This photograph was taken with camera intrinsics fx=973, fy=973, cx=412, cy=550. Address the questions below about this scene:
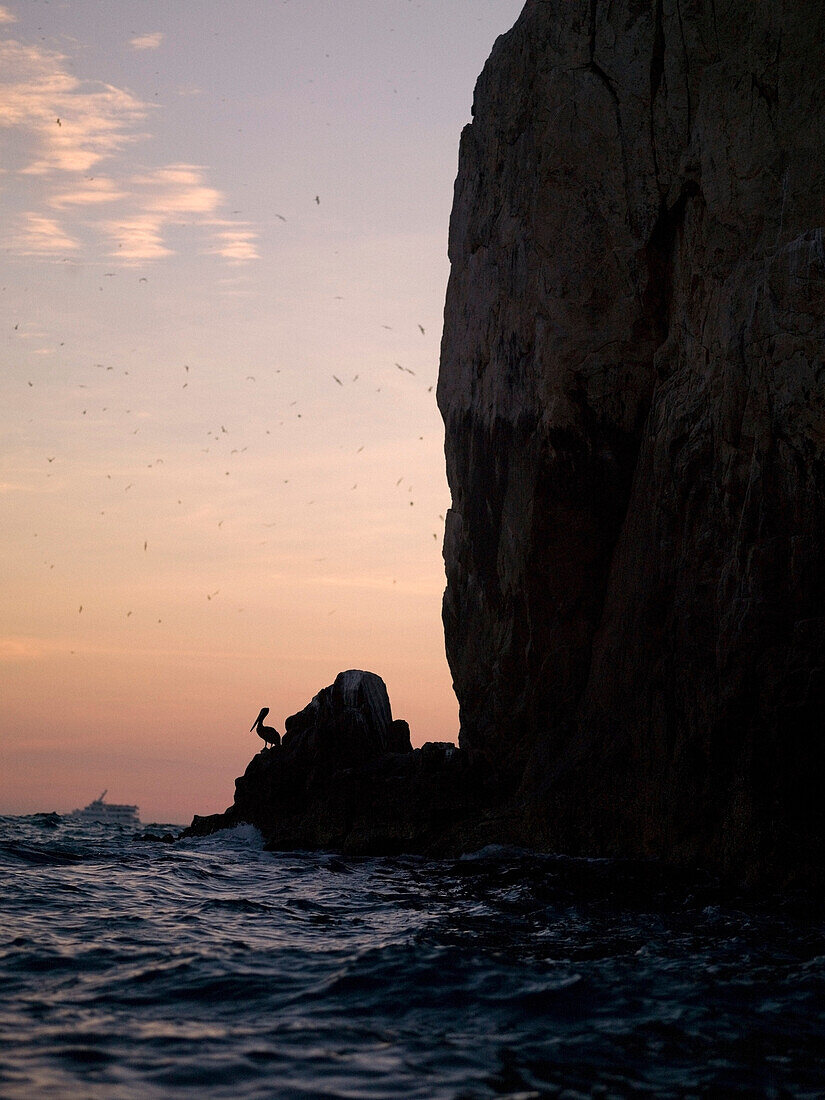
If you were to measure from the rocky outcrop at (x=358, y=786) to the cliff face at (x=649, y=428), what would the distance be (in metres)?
1.10

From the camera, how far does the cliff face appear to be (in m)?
11.6

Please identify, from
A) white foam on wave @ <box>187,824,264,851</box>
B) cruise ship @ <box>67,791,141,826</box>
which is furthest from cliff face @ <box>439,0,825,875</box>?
cruise ship @ <box>67,791,141,826</box>

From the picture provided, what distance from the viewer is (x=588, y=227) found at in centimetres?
1622

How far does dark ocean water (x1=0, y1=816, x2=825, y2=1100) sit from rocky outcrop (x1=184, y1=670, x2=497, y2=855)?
555cm

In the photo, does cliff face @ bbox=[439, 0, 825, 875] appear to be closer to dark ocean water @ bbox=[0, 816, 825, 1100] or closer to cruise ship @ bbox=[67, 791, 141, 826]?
dark ocean water @ bbox=[0, 816, 825, 1100]

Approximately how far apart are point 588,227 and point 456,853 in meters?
10.8

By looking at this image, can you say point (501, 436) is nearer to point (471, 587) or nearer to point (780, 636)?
point (471, 587)

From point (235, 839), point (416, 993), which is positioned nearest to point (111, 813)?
point (235, 839)

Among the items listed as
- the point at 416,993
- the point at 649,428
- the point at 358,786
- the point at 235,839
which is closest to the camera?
the point at 416,993

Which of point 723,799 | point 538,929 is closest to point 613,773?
point 723,799

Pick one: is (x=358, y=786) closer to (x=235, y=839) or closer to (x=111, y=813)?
(x=235, y=839)

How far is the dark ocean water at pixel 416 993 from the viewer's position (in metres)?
5.07

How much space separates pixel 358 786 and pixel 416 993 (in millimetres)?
12875

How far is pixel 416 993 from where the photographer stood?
22.5ft
